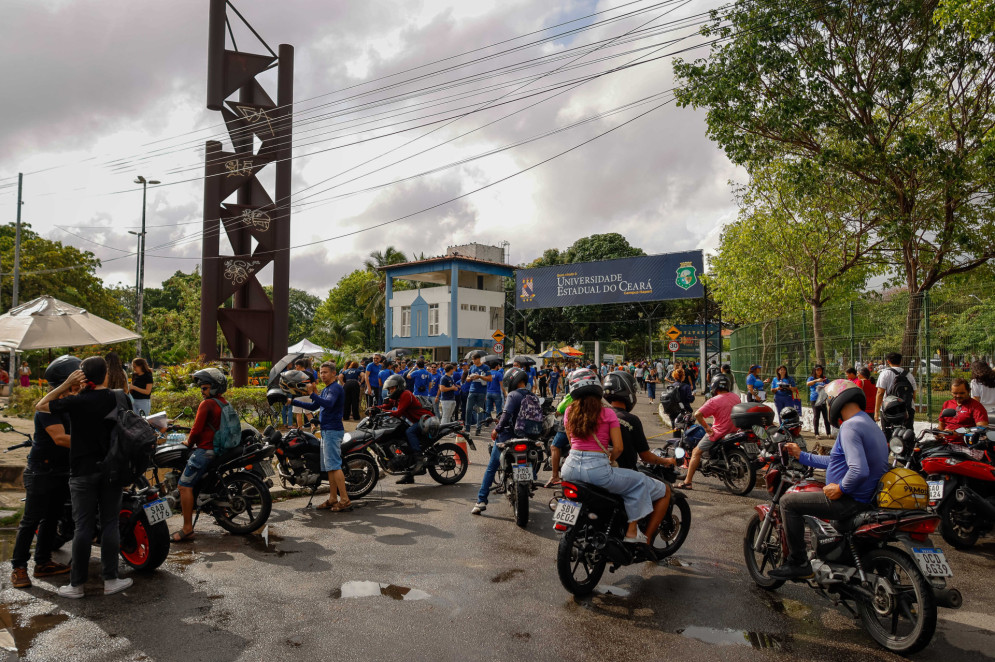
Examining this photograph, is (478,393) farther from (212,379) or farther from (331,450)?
(212,379)

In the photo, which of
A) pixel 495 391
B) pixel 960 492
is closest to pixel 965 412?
pixel 960 492

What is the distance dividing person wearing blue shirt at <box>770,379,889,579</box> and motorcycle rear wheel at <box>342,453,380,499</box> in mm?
5395

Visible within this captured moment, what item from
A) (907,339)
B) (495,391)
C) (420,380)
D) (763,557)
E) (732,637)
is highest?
(907,339)

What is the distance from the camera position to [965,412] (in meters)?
7.67

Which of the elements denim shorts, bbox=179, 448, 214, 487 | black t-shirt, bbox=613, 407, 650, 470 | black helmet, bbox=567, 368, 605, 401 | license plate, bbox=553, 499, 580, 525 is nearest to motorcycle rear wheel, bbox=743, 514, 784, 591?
black t-shirt, bbox=613, 407, 650, 470

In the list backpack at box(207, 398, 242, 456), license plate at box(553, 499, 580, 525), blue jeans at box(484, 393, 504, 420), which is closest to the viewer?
license plate at box(553, 499, 580, 525)

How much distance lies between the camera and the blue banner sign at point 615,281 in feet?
107

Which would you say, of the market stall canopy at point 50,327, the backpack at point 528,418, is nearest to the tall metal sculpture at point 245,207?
the market stall canopy at point 50,327

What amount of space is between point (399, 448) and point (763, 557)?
5.32 m

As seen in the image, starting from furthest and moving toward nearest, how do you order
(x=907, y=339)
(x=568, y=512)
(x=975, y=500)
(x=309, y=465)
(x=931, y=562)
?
(x=907, y=339), (x=309, y=465), (x=975, y=500), (x=568, y=512), (x=931, y=562)

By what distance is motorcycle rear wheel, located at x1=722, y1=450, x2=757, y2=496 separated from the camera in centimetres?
912

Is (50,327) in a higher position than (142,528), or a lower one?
higher

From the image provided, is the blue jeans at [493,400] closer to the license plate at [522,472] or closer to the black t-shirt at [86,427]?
the license plate at [522,472]

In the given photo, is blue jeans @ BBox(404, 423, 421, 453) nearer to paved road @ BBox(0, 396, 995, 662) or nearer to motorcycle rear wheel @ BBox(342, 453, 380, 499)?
motorcycle rear wheel @ BBox(342, 453, 380, 499)
